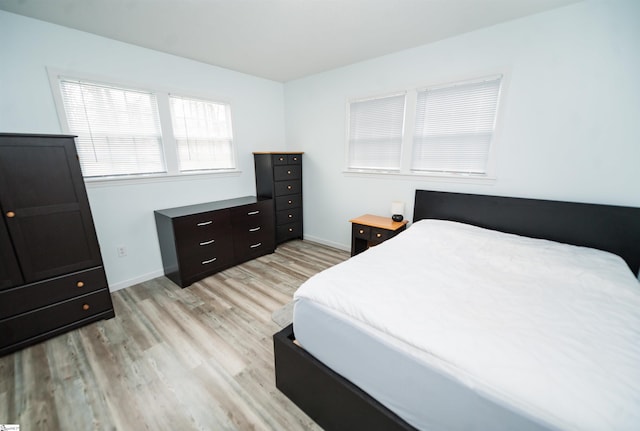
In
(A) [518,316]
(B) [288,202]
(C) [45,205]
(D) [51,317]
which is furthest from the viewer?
(B) [288,202]

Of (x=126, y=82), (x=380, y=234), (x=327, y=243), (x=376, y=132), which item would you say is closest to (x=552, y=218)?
(x=380, y=234)

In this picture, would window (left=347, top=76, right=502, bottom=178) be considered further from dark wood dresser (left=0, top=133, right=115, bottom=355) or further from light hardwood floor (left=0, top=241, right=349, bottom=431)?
dark wood dresser (left=0, top=133, right=115, bottom=355)

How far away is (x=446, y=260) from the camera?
1.72 meters

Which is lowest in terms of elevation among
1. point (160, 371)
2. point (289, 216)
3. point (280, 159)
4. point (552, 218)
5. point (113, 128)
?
point (160, 371)

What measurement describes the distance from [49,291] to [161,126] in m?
1.82

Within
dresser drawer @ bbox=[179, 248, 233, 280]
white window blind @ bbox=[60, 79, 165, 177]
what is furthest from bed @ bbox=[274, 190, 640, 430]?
white window blind @ bbox=[60, 79, 165, 177]

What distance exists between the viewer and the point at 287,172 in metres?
3.55

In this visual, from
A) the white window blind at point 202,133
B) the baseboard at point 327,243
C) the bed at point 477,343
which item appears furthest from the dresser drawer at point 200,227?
the bed at point 477,343

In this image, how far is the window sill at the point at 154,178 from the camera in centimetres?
231

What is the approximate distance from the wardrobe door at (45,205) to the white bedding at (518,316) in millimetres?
1906

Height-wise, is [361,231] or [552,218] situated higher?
[552,218]

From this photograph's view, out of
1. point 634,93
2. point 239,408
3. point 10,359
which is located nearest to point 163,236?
point 10,359

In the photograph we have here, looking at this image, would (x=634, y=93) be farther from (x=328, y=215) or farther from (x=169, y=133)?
(x=169, y=133)

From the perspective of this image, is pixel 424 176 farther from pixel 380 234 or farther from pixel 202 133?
pixel 202 133
